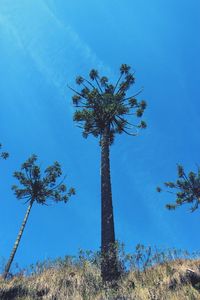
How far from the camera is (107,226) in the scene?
515 inches

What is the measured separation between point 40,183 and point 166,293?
57.2 feet

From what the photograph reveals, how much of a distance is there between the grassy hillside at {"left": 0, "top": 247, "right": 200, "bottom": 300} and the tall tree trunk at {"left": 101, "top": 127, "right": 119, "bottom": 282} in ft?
0.95

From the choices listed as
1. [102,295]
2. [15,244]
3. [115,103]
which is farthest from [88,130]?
[102,295]

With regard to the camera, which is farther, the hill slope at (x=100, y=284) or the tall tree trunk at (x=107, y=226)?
the tall tree trunk at (x=107, y=226)

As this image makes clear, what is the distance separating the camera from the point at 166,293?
27.6 ft

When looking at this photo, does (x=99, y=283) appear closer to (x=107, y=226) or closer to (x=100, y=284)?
(x=100, y=284)

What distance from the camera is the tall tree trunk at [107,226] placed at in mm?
10673

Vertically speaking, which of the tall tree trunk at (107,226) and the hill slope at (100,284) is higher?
the tall tree trunk at (107,226)

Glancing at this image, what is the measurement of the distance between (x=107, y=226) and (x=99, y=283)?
10.3 ft

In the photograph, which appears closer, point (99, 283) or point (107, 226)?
point (99, 283)

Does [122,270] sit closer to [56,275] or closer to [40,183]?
[56,275]

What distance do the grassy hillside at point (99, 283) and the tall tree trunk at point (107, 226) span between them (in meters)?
0.29

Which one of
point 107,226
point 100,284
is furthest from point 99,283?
point 107,226

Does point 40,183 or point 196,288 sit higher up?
point 40,183
